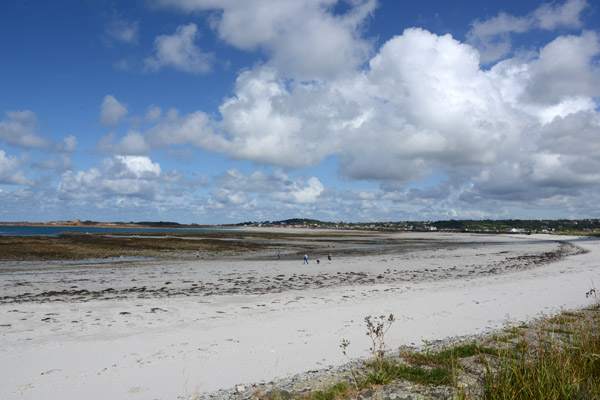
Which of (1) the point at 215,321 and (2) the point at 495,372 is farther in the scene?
(1) the point at 215,321

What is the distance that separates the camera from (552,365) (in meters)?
5.12

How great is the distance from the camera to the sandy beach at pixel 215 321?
7.34m

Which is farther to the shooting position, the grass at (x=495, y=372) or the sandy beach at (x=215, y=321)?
the sandy beach at (x=215, y=321)

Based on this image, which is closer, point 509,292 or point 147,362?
point 147,362

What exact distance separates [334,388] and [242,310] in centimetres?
848

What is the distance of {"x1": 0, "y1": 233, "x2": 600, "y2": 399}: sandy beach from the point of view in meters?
7.34

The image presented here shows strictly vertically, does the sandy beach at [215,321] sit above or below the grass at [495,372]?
below

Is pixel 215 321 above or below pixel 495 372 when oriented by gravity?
below

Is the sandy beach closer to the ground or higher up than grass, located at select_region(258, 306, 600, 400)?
closer to the ground

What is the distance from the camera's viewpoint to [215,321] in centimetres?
1183

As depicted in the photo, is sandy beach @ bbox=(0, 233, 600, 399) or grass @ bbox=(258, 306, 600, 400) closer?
grass @ bbox=(258, 306, 600, 400)

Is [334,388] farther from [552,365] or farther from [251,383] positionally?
[552,365]

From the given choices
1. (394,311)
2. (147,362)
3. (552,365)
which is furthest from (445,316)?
(147,362)

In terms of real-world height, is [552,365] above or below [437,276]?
above
